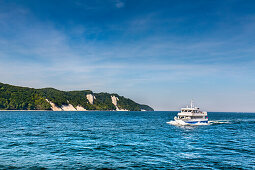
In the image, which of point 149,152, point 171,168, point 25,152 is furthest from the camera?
point 149,152

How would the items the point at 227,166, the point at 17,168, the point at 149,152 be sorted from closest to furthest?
the point at 17,168
the point at 227,166
the point at 149,152

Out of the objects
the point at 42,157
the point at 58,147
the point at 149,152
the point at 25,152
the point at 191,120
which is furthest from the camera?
the point at 191,120

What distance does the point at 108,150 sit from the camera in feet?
99.7

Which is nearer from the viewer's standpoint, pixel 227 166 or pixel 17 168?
pixel 17 168

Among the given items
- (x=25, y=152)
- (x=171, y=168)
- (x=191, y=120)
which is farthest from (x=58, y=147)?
(x=191, y=120)

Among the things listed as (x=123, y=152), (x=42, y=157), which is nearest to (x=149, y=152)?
(x=123, y=152)

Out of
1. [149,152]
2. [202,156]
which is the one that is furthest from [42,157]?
[202,156]

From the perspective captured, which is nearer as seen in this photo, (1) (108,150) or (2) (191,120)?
(1) (108,150)

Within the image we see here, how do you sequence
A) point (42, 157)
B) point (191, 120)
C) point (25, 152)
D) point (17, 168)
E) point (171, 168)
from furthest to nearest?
point (191, 120) < point (25, 152) < point (42, 157) < point (171, 168) < point (17, 168)

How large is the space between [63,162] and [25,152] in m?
7.74

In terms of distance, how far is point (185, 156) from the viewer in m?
27.9

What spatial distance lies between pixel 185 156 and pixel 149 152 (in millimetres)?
4966

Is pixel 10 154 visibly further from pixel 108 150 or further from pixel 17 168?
pixel 108 150

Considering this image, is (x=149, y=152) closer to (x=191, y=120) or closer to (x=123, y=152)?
(x=123, y=152)
